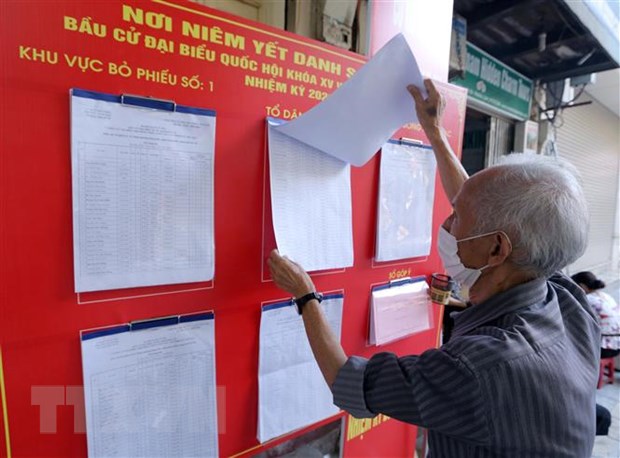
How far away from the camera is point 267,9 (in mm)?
1308

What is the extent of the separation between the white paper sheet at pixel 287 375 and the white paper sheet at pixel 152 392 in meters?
0.14

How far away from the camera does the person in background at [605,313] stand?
3.13 m

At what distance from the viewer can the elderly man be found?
2.15 feet

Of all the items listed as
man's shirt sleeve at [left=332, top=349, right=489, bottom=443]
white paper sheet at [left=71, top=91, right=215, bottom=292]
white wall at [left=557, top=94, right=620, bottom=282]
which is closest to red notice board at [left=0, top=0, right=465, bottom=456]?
white paper sheet at [left=71, top=91, right=215, bottom=292]

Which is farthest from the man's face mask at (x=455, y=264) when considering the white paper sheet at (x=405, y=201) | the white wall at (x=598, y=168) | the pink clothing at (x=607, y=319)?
the white wall at (x=598, y=168)

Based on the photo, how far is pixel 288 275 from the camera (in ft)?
2.94

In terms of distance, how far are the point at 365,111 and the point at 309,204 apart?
274 millimetres

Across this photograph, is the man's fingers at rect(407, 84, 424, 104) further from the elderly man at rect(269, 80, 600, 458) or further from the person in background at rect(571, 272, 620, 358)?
the person in background at rect(571, 272, 620, 358)

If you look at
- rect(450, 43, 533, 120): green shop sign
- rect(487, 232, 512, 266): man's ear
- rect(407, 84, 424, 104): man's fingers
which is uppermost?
rect(450, 43, 533, 120): green shop sign

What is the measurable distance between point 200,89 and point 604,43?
3137mm

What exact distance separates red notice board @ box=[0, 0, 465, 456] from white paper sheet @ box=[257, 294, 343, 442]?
0.09 feet

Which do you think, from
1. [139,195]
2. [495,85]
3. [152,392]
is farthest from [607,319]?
[139,195]

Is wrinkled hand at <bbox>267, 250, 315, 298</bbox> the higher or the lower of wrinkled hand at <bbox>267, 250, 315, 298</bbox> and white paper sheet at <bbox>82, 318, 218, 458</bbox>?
the higher

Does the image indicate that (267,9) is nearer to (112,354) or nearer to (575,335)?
(112,354)
